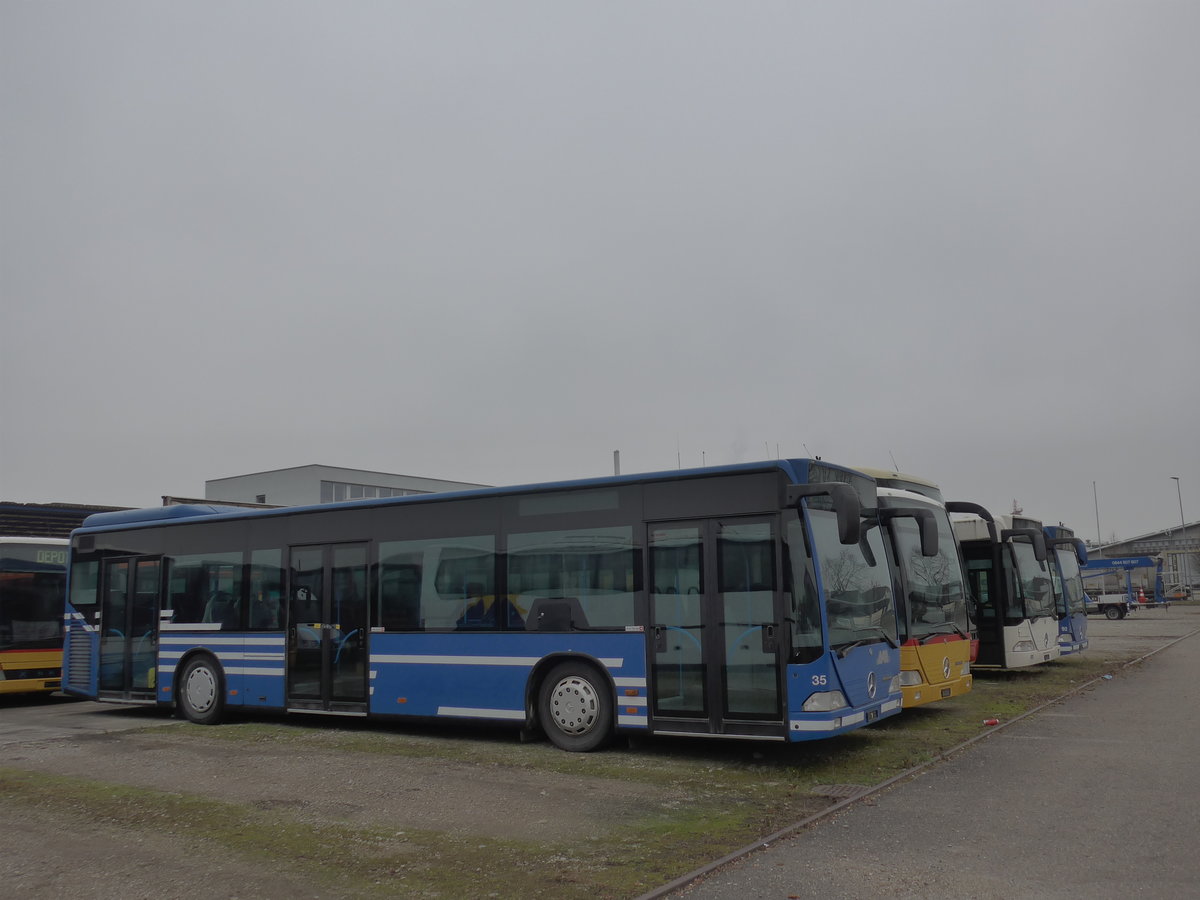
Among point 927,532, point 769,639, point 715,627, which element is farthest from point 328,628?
point 927,532

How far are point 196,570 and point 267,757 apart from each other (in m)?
4.78

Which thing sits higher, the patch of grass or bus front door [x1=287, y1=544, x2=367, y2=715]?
bus front door [x1=287, y1=544, x2=367, y2=715]

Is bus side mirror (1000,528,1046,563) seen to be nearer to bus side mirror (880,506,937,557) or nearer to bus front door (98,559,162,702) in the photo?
bus side mirror (880,506,937,557)

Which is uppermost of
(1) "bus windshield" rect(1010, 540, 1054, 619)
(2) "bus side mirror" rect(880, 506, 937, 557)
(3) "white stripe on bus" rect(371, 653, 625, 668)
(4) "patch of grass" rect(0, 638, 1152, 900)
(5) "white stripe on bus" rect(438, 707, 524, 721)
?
(2) "bus side mirror" rect(880, 506, 937, 557)

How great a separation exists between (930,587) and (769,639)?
4594mm

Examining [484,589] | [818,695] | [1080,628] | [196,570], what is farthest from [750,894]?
[1080,628]

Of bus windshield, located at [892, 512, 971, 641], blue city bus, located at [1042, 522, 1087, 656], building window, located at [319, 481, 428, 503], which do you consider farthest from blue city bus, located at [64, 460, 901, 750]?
building window, located at [319, 481, 428, 503]

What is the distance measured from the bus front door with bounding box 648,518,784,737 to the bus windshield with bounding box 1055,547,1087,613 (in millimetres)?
13087

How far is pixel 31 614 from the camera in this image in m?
17.9

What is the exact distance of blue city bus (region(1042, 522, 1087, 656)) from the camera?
2003 cm

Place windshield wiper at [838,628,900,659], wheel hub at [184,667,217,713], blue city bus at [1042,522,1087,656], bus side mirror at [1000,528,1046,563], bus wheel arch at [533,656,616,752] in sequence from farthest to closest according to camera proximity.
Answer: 1. blue city bus at [1042,522,1087,656]
2. bus side mirror at [1000,528,1046,563]
3. wheel hub at [184,667,217,713]
4. bus wheel arch at [533,656,616,752]
5. windshield wiper at [838,628,900,659]

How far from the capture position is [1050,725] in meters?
12.4

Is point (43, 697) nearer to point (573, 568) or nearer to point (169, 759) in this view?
point (169, 759)

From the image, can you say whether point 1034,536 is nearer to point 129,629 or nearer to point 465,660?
point 465,660
